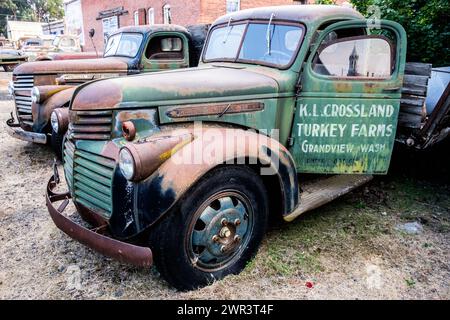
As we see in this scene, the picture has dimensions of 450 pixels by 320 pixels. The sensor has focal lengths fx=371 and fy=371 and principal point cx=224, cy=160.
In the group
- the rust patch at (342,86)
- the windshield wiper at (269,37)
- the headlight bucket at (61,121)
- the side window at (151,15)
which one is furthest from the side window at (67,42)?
the rust patch at (342,86)

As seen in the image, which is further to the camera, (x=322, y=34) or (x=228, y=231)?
(x=322, y=34)

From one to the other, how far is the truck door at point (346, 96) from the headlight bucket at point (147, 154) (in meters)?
1.25

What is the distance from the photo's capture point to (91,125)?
8.52ft

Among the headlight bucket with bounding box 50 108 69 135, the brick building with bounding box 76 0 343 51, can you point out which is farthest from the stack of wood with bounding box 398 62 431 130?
the brick building with bounding box 76 0 343 51

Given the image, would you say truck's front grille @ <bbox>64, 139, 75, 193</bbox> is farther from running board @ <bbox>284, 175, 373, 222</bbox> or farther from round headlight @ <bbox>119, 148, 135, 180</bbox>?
running board @ <bbox>284, 175, 373, 222</bbox>

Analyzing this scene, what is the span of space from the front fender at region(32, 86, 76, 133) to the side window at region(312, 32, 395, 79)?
3.52 m

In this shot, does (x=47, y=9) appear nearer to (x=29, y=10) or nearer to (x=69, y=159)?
(x=29, y=10)

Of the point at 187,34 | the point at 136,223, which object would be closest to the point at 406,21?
the point at 187,34

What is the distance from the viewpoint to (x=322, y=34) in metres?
2.99

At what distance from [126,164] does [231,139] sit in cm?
71

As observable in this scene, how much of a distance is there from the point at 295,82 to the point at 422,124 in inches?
54.7

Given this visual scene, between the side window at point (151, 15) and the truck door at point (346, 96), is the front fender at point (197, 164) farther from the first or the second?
the side window at point (151, 15)
